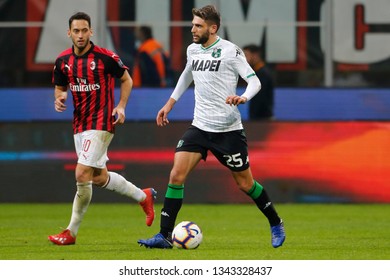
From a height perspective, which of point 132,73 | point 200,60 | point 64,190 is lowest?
point 64,190

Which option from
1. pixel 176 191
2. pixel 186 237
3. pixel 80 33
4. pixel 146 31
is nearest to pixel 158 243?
pixel 186 237

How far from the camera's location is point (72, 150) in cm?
1716

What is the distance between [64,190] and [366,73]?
16.3 ft

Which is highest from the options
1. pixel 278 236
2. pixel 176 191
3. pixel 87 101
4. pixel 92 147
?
pixel 87 101

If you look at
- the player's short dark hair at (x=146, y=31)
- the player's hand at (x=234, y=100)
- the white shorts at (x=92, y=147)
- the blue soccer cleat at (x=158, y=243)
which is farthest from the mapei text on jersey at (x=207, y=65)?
the player's short dark hair at (x=146, y=31)

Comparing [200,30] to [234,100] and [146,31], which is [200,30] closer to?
[234,100]

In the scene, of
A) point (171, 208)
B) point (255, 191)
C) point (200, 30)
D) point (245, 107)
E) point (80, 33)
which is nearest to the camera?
point (200, 30)

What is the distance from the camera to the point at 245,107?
730 inches

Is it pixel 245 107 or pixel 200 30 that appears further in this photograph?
pixel 245 107

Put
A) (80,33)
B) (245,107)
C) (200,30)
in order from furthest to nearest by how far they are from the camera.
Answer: (245,107) < (80,33) < (200,30)

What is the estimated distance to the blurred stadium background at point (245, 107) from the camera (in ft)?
56.0

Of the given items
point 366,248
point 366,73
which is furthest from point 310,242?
point 366,73

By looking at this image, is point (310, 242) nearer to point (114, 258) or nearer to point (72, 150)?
point (114, 258)

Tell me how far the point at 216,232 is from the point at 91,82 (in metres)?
2.30
